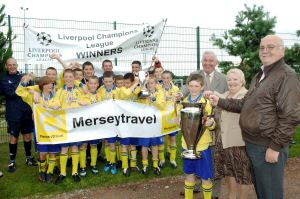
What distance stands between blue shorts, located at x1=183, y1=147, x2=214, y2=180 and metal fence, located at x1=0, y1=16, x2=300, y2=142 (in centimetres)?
449

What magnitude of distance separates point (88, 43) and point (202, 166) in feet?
15.1

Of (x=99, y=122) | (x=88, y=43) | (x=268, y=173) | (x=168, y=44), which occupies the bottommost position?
(x=268, y=173)

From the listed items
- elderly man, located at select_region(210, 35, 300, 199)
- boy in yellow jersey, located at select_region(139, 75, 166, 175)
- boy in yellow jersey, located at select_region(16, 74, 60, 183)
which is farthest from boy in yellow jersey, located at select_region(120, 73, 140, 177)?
elderly man, located at select_region(210, 35, 300, 199)

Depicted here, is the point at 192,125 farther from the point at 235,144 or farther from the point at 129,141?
the point at 129,141

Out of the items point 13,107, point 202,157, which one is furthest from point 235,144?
point 13,107

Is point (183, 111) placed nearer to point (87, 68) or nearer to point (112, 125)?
point (112, 125)

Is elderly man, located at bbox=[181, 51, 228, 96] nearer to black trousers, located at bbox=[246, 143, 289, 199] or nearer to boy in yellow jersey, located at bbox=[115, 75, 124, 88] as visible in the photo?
boy in yellow jersey, located at bbox=[115, 75, 124, 88]

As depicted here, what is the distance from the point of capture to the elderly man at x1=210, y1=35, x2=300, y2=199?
9.93ft

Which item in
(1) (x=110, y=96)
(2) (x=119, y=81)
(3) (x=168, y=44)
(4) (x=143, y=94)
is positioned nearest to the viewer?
(4) (x=143, y=94)

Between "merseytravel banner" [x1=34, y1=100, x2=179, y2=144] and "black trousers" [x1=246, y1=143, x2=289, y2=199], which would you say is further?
"merseytravel banner" [x1=34, y1=100, x2=179, y2=144]

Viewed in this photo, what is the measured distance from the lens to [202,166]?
4520 mm

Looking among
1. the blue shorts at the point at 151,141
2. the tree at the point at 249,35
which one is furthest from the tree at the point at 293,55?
the blue shorts at the point at 151,141

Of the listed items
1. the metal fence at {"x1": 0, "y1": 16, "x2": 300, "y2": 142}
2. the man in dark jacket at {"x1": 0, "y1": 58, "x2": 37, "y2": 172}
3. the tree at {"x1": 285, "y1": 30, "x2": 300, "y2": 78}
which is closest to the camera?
the man in dark jacket at {"x1": 0, "y1": 58, "x2": 37, "y2": 172}

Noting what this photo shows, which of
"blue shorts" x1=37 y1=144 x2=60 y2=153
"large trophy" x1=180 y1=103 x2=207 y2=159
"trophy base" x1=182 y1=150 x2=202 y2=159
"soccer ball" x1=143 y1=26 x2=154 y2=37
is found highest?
"soccer ball" x1=143 y1=26 x2=154 y2=37
